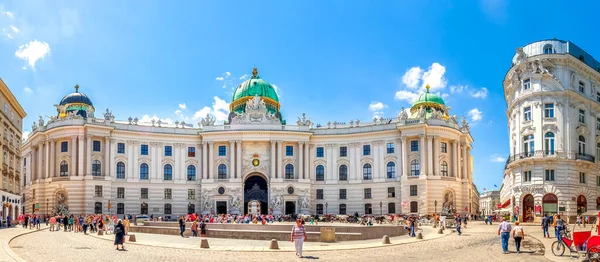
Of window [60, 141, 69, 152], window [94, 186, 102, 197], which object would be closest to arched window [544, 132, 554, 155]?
window [94, 186, 102, 197]

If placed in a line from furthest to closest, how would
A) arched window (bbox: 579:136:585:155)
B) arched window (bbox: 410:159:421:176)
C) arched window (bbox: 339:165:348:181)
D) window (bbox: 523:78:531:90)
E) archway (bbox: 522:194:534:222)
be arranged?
arched window (bbox: 339:165:348:181), arched window (bbox: 410:159:421:176), window (bbox: 523:78:531:90), archway (bbox: 522:194:534:222), arched window (bbox: 579:136:585:155)

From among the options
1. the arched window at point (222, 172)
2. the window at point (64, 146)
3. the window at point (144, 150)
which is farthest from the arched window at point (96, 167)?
the arched window at point (222, 172)

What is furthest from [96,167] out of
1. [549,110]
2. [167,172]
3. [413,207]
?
[549,110]

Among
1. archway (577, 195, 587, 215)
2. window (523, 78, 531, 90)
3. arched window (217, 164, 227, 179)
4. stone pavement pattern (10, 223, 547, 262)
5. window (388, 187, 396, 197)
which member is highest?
window (523, 78, 531, 90)

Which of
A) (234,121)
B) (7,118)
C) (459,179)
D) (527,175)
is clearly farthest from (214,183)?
(527,175)

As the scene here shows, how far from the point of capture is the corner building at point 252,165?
79.6 meters

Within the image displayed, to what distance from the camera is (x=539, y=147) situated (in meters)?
61.0

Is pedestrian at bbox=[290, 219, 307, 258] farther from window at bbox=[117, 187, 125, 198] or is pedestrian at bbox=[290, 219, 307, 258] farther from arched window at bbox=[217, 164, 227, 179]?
window at bbox=[117, 187, 125, 198]

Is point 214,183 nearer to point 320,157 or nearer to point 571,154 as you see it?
point 320,157

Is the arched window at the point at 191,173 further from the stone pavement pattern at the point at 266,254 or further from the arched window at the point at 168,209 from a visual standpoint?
the stone pavement pattern at the point at 266,254

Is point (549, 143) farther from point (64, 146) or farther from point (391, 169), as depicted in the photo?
point (64, 146)

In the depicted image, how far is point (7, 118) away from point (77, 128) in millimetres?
14272

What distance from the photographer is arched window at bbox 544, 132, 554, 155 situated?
199ft

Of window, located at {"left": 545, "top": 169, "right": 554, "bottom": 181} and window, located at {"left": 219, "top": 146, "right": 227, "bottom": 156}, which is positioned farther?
window, located at {"left": 219, "top": 146, "right": 227, "bottom": 156}
